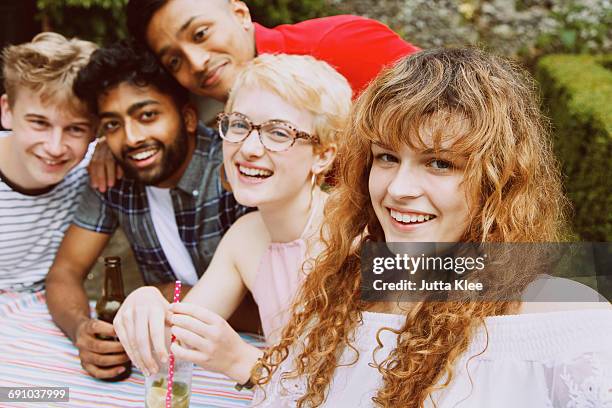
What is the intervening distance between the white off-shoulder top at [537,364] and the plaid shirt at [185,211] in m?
1.42

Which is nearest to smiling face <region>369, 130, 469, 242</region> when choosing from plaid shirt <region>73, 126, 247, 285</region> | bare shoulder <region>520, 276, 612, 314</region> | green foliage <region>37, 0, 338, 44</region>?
bare shoulder <region>520, 276, 612, 314</region>

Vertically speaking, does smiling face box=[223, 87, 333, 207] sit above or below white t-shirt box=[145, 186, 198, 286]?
above

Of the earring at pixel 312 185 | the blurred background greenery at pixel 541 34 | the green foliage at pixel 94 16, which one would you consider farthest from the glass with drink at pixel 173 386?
the green foliage at pixel 94 16

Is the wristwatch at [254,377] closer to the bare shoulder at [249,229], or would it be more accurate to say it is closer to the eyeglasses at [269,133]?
the bare shoulder at [249,229]

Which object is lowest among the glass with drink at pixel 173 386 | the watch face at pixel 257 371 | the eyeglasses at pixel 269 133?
the glass with drink at pixel 173 386

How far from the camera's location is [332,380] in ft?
5.91

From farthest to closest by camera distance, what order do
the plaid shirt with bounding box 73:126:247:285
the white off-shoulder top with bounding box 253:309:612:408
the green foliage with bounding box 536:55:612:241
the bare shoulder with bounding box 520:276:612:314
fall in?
the green foliage with bounding box 536:55:612:241
the plaid shirt with bounding box 73:126:247:285
the bare shoulder with bounding box 520:276:612:314
the white off-shoulder top with bounding box 253:309:612:408

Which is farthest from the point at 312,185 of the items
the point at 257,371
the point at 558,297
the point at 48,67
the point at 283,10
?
the point at 283,10

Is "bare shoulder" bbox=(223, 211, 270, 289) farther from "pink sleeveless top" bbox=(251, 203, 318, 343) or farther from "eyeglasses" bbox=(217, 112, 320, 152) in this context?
"eyeglasses" bbox=(217, 112, 320, 152)

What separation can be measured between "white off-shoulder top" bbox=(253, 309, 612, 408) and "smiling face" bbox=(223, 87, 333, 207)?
2.85 ft

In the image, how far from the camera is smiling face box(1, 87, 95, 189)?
9.46 feet

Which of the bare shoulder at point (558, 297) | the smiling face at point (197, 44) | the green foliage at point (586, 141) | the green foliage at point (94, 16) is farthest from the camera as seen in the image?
the green foliage at point (94, 16)

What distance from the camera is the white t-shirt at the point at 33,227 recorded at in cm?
301

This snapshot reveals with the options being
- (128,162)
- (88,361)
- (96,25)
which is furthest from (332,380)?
(96,25)
